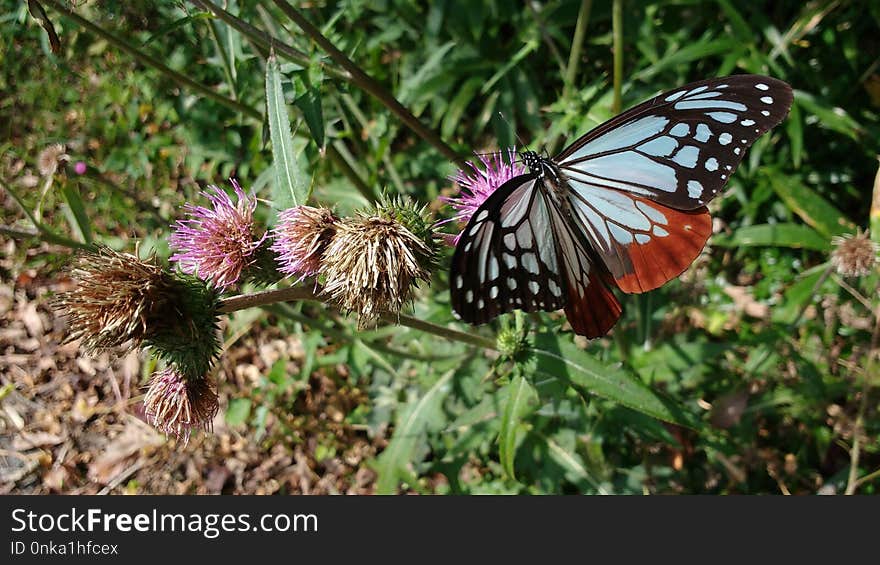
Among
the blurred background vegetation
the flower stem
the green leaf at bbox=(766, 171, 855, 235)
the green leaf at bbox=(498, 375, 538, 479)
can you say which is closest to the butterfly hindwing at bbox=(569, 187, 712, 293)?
the blurred background vegetation

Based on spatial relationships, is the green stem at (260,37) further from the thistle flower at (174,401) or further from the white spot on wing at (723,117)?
the white spot on wing at (723,117)

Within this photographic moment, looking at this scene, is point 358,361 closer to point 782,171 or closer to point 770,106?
point 770,106

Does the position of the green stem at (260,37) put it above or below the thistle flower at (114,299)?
above

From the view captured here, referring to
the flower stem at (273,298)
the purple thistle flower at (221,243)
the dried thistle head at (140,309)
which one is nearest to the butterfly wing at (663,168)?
the flower stem at (273,298)

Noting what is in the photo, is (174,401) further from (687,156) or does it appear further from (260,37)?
(687,156)

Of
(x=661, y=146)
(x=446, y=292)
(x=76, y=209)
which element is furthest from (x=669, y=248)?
(x=76, y=209)
